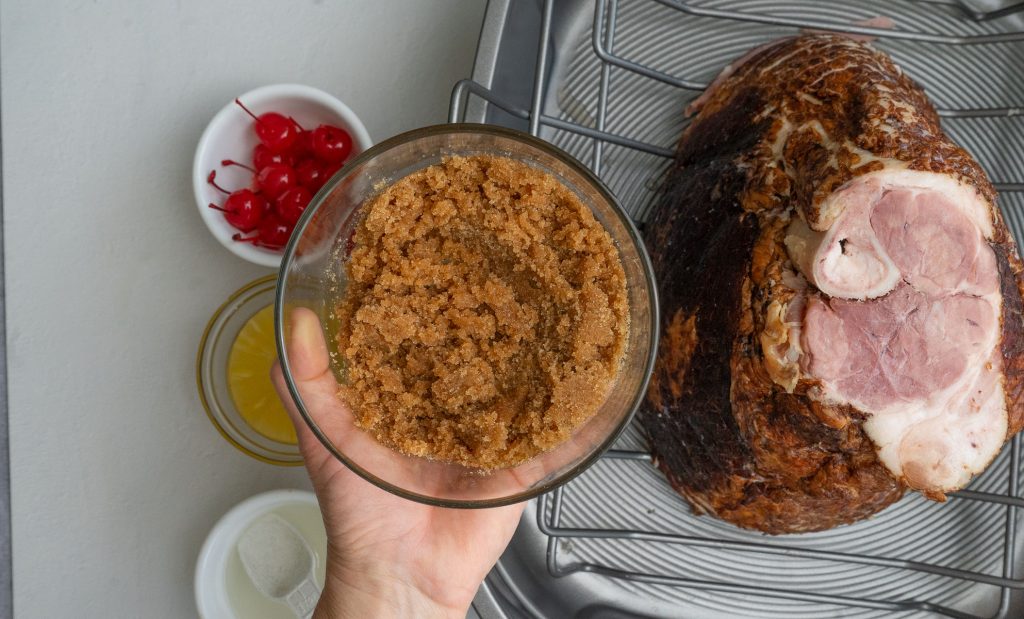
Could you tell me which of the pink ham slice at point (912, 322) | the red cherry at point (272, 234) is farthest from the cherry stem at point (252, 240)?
the pink ham slice at point (912, 322)

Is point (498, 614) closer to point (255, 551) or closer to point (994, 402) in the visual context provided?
point (255, 551)

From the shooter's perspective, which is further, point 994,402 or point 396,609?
point 396,609

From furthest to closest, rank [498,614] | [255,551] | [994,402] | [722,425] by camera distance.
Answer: [255,551]
[498,614]
[722,425]
[994,402]

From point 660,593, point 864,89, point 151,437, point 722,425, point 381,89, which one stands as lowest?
point 660,593

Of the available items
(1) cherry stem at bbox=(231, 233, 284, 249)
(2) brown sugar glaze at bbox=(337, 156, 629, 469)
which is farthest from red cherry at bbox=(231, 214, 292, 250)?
(2) brown sugar glaze at bbox=(337, 156, 629, 469)

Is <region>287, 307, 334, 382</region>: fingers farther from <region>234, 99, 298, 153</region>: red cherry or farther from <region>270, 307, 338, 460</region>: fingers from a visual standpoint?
<region>234, 99, 298, 153</region>: red cherry

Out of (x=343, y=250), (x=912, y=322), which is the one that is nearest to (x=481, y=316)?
(x=343, y=250)

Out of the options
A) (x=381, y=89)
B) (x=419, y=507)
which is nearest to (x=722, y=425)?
(x=419, y=507)

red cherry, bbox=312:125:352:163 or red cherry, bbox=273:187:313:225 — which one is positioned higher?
red cherry, bbox=312:125:352:163
